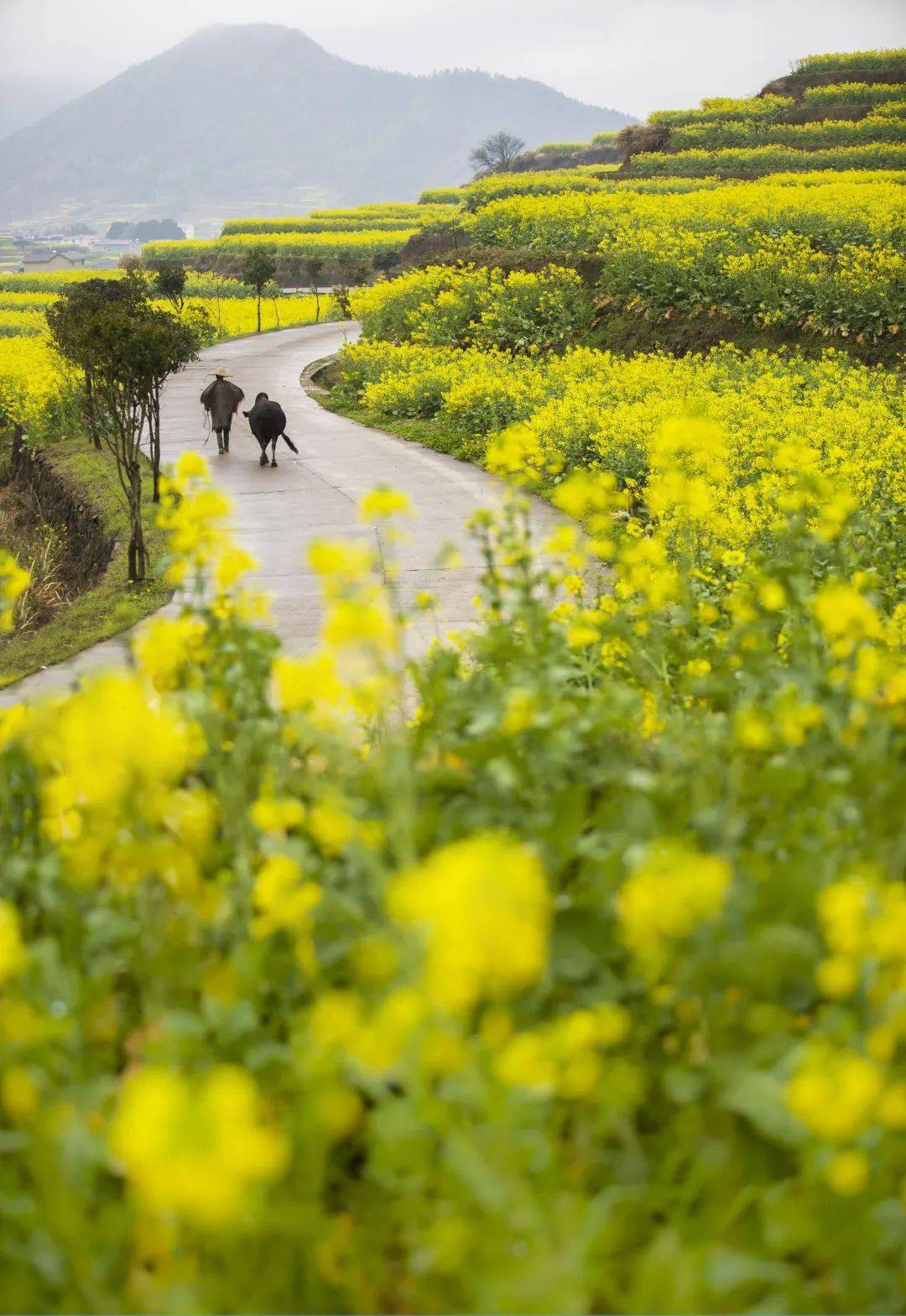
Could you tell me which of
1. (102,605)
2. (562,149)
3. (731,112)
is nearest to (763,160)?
(731,112)

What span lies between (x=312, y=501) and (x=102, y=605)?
3158mm

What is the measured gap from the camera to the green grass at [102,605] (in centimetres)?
839

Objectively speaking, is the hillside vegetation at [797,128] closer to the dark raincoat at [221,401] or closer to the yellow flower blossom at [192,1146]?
the dark raincoat at [221,401]

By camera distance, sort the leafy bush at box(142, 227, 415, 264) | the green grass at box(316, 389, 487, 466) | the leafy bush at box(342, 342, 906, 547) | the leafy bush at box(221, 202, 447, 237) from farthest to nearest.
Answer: the leafy bush at box(221, 202, 447, 237) < the leafy bush at box(142, 227, 415, 264) < the green grass at box(316, 389, 487, 466) < the leafy bush at box(342, 342, 906, 547)

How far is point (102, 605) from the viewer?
9719mm

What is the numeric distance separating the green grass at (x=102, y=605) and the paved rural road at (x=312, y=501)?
30cm

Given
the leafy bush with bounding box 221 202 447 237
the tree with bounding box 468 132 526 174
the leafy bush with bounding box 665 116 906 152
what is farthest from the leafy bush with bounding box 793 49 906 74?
the tree with bounding box 468 132 526 174

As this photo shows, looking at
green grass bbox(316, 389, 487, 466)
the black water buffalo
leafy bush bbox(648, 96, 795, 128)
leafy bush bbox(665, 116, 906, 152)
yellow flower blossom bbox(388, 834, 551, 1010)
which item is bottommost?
green grass bbox(316, 389, 487, 466)

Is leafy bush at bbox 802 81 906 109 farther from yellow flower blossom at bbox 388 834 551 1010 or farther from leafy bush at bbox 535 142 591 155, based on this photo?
yellow flower blossom at bbox 388 834 551 1010

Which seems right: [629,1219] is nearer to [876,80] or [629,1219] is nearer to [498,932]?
[498,932]

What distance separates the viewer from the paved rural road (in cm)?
811

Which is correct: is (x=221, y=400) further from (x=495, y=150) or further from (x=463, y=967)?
(x=495, y=150)

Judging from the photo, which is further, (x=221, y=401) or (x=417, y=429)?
(x=417, y=429)

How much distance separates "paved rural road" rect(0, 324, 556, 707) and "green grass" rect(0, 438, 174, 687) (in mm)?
295
